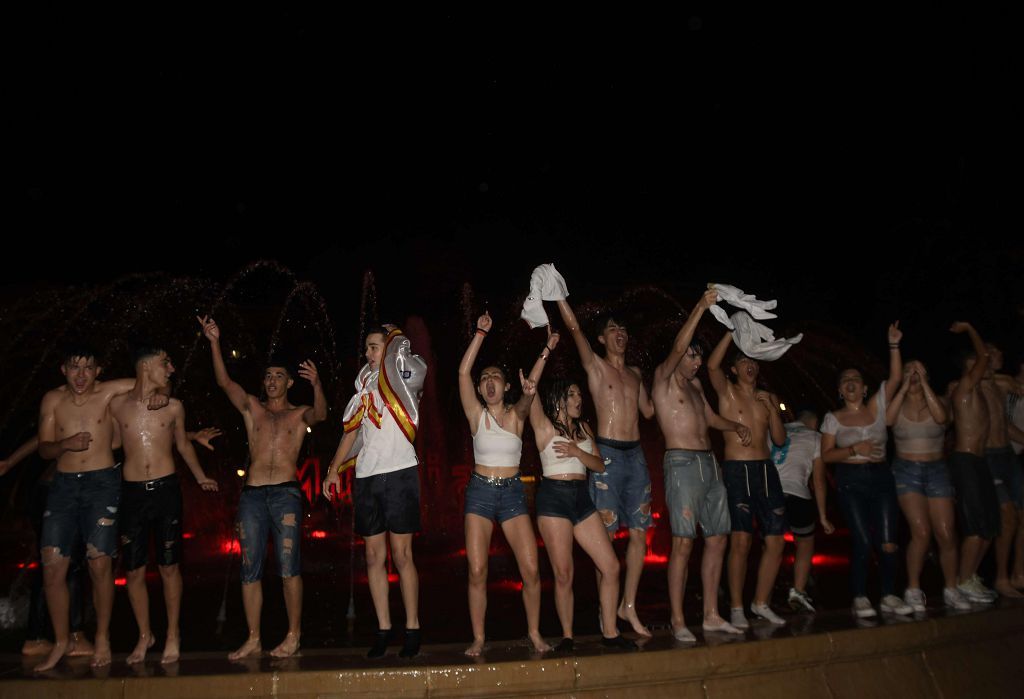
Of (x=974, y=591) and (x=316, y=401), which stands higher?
(x=316, y=401)

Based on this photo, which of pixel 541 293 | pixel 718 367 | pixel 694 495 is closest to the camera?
pixel 694 495

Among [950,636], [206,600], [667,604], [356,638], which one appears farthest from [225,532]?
[950,636]

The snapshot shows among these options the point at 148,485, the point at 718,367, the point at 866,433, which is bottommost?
the point at 866,433

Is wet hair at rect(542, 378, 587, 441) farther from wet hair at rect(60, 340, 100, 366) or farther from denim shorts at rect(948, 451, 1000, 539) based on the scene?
denim shorts at rect(948, 451, 1000, 539)

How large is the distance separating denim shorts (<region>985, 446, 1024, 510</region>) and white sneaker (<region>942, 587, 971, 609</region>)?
1.38 m

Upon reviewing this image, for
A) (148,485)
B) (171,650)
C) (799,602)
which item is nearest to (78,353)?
(148,485)

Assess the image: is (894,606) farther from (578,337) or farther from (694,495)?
(578,337)

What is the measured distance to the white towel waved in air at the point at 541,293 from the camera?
20.3 feet

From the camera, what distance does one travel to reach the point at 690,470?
243 inches

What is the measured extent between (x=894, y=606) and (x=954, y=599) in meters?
0.72

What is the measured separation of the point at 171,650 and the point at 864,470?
572cm

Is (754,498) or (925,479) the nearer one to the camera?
(754,498)

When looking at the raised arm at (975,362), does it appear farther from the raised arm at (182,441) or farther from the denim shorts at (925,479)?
the raised arm at (182,441)

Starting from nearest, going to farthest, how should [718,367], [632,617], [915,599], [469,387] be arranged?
[469,387]
[632,617]
[915,599]
[718,367]
